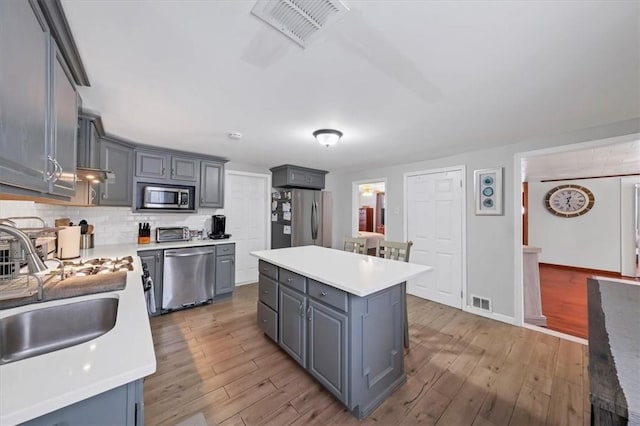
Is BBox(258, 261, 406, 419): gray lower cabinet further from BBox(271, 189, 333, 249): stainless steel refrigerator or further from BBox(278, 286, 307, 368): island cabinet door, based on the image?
BBox(271, 189, 333, 249): stainless steel refrigerator

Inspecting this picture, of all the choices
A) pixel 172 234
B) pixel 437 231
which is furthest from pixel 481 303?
pixel 172 234

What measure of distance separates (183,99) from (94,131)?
1.18 m

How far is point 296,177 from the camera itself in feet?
15.2

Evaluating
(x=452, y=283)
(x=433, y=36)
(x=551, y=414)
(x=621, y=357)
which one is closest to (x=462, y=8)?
(x=433, y=36)

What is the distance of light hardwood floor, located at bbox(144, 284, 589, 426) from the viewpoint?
5.42ft

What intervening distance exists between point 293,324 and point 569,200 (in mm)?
7309

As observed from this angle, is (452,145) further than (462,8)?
Yes

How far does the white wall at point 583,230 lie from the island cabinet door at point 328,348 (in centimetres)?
701

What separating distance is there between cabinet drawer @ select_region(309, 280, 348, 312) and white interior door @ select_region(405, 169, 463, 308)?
2.64 metres

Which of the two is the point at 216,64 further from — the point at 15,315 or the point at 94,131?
the point at 94,131

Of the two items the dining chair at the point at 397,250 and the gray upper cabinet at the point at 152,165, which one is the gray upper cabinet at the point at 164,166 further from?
the dining chair at the point at 397,250

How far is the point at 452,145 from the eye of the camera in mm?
3133

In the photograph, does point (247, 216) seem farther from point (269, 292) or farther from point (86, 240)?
point (269, 292)

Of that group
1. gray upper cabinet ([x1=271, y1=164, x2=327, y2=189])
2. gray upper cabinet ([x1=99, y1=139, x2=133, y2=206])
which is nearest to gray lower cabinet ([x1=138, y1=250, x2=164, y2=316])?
gray upper cabinet ([x1=99, y1=139, x2=133, y2=206])
